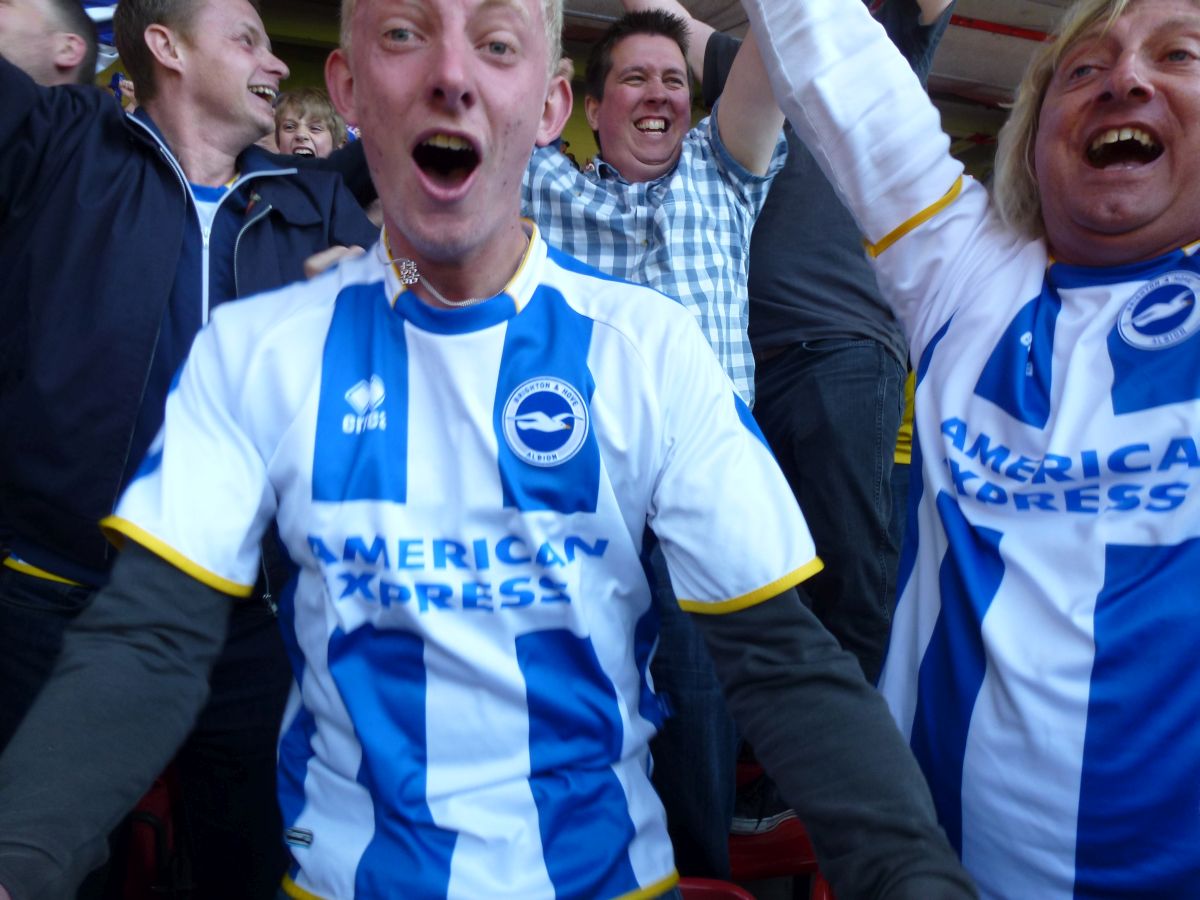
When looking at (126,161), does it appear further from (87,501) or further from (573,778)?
(573,778)

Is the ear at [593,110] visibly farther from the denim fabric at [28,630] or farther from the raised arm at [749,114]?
the denim fabric at [28,630]

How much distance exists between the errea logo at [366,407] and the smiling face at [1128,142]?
→ 974 mm

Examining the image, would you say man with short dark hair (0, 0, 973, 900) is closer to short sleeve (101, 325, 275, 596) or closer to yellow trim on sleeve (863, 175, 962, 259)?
short sleeve (101, 325, 275, 596)

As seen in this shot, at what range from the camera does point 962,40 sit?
7062mm

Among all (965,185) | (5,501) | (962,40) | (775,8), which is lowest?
(5,501)

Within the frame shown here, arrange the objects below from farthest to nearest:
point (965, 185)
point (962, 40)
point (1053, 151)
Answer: point (962, 40), point (965, 185), point (1053, 151)

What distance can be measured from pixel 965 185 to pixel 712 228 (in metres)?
0.64

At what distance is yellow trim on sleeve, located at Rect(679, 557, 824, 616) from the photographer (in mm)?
1014

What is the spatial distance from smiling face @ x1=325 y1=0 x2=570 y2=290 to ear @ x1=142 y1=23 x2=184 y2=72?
1.03 m

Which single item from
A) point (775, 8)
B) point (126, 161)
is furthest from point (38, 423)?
point (775, 8)

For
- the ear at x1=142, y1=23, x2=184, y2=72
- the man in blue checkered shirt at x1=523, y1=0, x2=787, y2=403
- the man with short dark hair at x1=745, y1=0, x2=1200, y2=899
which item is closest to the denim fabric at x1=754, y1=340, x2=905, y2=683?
the man in blue checkered shirt at x1=523, y1=0, x2=787, y2=403

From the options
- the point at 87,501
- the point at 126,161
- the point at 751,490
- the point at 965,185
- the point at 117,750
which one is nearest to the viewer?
the point at 117,750

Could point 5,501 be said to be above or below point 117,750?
above

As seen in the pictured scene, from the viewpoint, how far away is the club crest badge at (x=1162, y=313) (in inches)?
45.9
